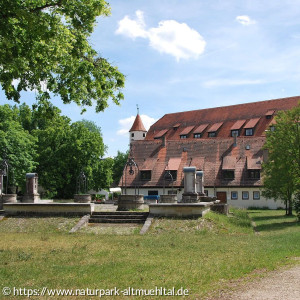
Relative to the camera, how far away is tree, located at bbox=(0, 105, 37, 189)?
139 feet

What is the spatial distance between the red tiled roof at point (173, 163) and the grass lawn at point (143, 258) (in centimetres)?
3052

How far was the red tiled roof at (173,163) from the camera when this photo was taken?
49938 mm

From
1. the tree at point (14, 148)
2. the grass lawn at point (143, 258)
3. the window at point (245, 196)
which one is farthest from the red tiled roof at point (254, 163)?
the grass lawn at point (143, 258)

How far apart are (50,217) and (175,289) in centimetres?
1489

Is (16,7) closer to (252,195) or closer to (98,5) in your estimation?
(98,5)

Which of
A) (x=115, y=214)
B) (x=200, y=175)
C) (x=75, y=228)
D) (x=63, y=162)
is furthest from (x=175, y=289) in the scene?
(x=63, y=162)

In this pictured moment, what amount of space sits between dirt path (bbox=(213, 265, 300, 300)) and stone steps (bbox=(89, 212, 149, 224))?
12256 millimetres

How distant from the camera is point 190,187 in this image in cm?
2305

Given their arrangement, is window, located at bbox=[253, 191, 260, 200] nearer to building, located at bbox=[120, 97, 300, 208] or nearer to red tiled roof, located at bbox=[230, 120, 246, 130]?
building, located at bbox=[120, 97, 300, 208]

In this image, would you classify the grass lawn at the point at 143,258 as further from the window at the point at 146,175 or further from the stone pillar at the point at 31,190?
the window at the point at 146,175

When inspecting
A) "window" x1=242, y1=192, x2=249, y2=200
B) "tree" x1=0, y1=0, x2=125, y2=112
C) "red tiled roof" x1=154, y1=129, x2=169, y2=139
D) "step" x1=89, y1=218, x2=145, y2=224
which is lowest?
"window" x1=242, y1=192, x2=249, y2=200

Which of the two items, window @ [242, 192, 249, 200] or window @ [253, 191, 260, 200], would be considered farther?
window @ [242, 192, 249, 200]

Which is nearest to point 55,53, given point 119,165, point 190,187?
point 190,187

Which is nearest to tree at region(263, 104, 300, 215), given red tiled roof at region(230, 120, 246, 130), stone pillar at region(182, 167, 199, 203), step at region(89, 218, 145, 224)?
stone pillar at region(182, 167, 199, 203)
